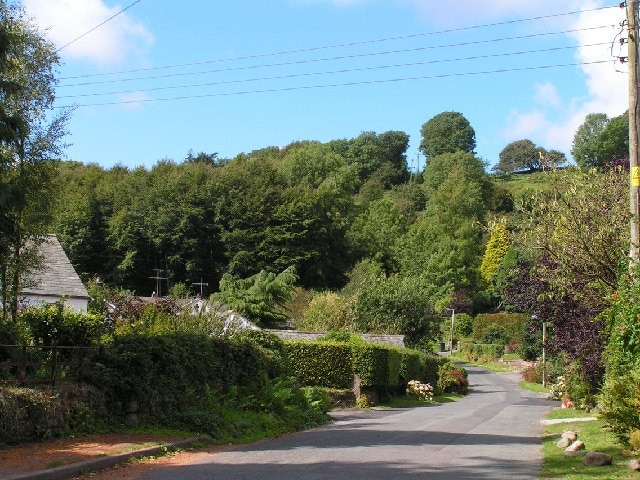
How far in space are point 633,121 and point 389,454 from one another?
323 inches

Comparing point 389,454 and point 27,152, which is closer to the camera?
point 389,454

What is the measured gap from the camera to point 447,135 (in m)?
135

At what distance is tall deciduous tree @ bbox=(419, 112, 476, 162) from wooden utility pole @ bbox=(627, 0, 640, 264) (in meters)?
117

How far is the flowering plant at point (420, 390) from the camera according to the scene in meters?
39.4

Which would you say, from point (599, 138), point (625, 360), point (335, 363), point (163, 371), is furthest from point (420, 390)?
point (599, 138)

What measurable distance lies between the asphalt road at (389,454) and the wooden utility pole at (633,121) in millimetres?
4879

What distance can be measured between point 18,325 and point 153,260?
56515mm

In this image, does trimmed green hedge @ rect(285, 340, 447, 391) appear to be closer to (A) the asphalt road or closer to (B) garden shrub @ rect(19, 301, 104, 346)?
(A) the asphalt road

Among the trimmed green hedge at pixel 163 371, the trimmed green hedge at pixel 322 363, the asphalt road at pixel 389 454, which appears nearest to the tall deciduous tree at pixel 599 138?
the trimmed green hedge at pixel 322 363

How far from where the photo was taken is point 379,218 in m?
94.9

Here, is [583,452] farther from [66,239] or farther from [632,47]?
[66,239]

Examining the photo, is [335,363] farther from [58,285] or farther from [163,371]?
[163,371]

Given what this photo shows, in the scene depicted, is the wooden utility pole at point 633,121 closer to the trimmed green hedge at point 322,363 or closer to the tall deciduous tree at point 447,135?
the trimmed green hedge at point 322,363

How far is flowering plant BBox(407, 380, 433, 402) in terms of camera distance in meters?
39.4
